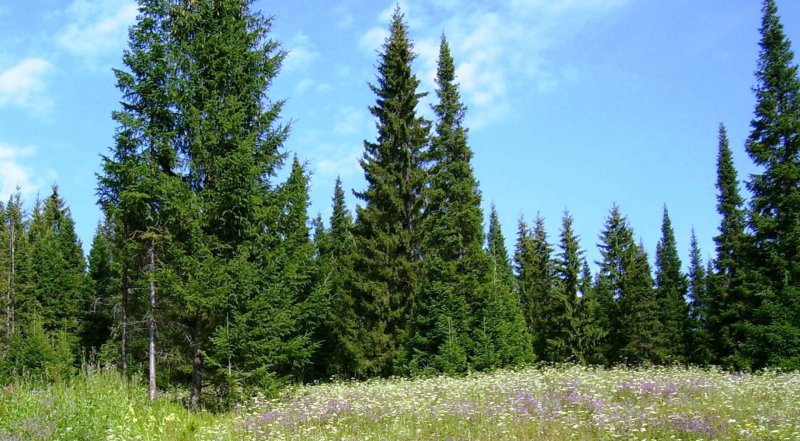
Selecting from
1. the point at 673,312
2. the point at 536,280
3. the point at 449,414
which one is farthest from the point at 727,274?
the point at 449,414

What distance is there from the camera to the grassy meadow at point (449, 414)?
368 inches

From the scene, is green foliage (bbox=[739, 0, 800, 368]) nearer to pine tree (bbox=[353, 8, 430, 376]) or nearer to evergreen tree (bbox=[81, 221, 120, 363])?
pine tree (bbox=[353, 8, 430, 376])

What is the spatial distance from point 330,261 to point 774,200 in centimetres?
2436

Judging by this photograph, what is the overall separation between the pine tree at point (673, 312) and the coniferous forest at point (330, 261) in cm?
21

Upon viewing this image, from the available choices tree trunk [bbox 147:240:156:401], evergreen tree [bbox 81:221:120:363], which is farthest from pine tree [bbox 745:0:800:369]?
evergreen tree [bbox 81:221:120:363]

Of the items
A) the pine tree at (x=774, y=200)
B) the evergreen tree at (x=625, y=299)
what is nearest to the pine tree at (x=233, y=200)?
the pine tree at (x=774, y=200)

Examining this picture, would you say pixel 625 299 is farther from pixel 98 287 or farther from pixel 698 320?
pixel 98 287

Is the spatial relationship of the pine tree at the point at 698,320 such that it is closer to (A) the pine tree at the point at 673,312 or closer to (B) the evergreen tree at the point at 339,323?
(A) the pine tree at the point at 673,312

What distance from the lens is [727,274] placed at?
39.0 m

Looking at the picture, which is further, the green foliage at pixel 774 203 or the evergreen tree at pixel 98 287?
the evergreen tree at pixel 98 287

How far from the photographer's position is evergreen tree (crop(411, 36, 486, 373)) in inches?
973

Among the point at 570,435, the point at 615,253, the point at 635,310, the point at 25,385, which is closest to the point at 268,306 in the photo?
the point at 25,385

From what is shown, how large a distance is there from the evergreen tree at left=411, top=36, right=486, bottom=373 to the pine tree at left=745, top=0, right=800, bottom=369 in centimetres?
1365

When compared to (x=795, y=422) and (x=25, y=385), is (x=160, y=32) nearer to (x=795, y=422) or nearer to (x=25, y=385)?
(x=25, y=385)
